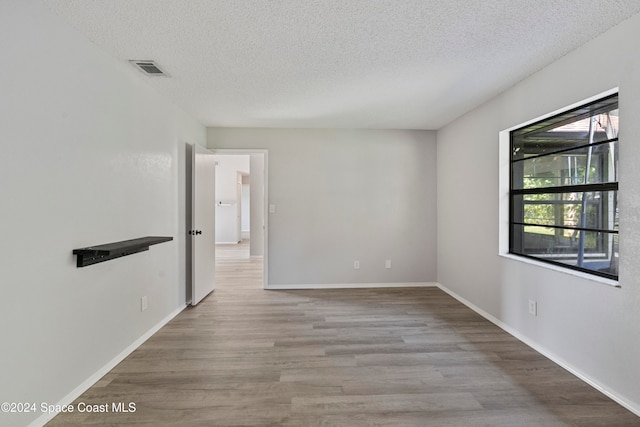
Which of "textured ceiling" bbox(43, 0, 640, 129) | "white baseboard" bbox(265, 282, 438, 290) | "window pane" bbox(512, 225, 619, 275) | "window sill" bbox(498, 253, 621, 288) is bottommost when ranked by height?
"white baseboard" bbox(265, 282, 438, 290)

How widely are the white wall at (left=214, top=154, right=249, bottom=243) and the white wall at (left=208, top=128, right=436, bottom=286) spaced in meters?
5.26

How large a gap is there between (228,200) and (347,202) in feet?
19.9

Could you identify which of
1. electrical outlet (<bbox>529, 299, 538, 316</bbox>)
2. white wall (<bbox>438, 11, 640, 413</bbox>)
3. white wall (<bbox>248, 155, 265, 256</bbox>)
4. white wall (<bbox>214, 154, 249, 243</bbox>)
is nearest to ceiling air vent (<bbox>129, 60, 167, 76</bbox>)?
white wall (<bbox>438, 11, 640, 413</bbox>)

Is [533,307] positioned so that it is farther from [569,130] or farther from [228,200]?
[228,200]

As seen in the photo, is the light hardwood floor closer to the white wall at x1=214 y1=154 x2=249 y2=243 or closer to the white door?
the white door

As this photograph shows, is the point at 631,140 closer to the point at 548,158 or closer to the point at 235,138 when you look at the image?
the point at 548,158

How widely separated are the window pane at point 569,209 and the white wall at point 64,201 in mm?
3548

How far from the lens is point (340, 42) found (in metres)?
2.04

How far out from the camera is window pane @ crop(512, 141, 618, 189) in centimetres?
204

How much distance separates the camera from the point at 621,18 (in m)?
1.79

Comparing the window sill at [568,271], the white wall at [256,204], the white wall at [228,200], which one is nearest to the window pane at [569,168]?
the window sill at [568,271]

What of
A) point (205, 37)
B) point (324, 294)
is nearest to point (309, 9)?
point (205, 37)

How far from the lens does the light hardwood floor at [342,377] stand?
1722 mm

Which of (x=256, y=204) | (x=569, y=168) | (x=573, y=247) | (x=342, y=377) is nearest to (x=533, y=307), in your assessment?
(x=573, y=247)
